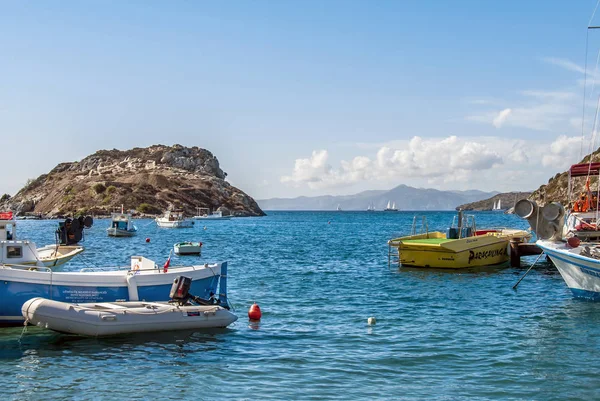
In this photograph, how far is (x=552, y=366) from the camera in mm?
17234

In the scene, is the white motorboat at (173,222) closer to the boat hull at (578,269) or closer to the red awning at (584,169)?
the red awning at (584,169)

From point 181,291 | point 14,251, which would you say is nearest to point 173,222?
point 14,251

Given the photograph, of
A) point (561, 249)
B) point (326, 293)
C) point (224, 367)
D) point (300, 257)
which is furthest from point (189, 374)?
point (300, 257)

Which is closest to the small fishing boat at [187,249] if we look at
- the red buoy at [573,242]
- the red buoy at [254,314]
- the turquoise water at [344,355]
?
the turquoise water at [344,355]

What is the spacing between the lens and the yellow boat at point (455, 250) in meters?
39.2

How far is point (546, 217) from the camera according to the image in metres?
30.4

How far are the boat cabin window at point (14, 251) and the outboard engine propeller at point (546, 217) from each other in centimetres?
2209

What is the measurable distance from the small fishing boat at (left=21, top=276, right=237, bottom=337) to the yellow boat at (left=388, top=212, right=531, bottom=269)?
20.7 m

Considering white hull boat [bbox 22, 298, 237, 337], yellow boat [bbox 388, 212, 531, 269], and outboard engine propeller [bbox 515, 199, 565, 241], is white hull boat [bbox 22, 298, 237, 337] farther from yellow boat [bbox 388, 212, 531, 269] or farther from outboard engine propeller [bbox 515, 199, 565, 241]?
yellow boat [bbox 388, 212, 531, 269]

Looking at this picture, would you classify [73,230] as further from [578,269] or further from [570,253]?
[578,269]

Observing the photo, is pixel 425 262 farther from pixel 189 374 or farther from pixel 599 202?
pixel 189 374

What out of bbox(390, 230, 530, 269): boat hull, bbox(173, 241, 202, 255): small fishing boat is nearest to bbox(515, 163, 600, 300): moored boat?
bbox(390, 230, 530, 269): boat hull

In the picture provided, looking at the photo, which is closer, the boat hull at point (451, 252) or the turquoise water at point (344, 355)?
the turquoise water at point (344, 355)

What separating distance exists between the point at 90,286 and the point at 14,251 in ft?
15.3
